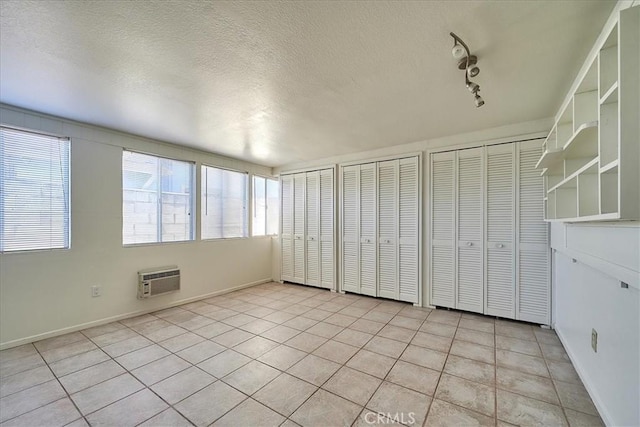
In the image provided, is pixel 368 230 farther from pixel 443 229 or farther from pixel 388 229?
pixel 443 229

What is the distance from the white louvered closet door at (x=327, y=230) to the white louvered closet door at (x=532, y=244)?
2680 millimetres

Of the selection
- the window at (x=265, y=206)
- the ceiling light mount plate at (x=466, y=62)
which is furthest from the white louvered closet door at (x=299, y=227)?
the ceiling light mount plate at (x=466, y=62)

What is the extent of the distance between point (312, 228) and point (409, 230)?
5.93ft

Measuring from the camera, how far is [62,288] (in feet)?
9.84

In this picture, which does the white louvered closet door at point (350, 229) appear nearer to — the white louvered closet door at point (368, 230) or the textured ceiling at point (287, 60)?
the white louvered closet door at point (368, 230)

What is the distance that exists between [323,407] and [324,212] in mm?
3358

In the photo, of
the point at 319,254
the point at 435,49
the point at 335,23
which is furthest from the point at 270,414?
the point at 319,254

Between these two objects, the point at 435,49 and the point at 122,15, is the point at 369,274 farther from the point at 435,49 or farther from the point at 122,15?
the point at 122,15

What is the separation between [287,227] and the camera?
5422mm

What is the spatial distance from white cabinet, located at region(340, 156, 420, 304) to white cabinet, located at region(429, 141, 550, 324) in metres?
0.28

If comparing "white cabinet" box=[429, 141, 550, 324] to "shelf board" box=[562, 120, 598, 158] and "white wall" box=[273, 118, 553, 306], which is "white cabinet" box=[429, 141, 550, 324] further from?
"shelf board" box=[562, 120, 598, 158]

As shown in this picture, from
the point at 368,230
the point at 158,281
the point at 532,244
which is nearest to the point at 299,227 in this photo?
the point at 368,230

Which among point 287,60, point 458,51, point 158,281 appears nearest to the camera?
point 458,51

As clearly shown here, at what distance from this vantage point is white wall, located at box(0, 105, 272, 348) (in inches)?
108
